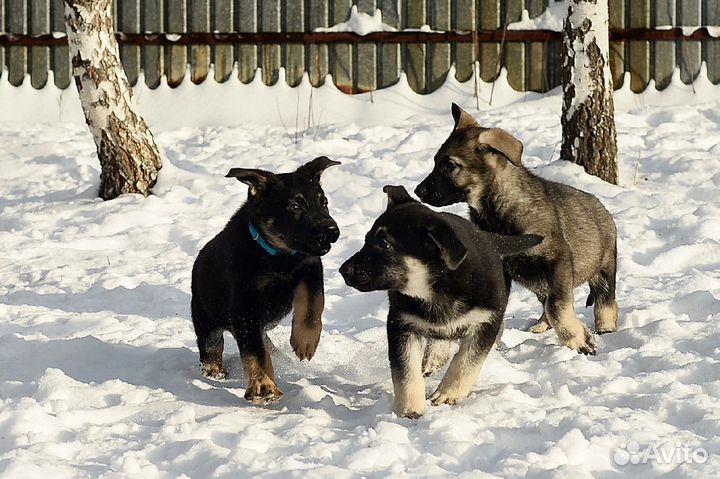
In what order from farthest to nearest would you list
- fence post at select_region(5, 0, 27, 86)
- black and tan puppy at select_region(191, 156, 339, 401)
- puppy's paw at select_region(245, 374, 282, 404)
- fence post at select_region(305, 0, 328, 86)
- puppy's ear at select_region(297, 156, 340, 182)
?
fence post at select_region(5, 0, 27, 86) → fence post at select_region(305, 0, 328, 86) → puppy's ear at select_region(297, 156, 340, 182) → black and tan puppy at select_region(191, 156, 339, 401) → puppy's paw at select_region(245, 374, 282, 404)

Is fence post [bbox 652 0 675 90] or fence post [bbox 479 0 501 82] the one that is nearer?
fence post [bbox 652 0 675 90]

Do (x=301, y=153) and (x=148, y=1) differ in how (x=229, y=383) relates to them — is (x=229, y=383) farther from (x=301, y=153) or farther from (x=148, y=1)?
(x=148, y=1)

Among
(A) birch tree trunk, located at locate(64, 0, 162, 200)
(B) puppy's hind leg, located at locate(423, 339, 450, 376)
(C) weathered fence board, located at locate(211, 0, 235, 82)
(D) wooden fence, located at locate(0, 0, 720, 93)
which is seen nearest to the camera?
(B) puppy's hind leg, located at locate(423, 339, 450, 376)

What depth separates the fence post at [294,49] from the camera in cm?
1187

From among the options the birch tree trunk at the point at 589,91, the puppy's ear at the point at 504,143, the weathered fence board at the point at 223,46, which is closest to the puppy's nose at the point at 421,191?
the puppy's ear at the point at 504,143

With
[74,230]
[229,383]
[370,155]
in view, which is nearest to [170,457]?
[229,383]

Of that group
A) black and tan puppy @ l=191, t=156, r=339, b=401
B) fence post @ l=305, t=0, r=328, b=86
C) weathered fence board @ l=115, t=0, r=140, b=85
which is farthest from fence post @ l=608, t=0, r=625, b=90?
black and tan puppy @ l=191, t=156, r=339, b=401

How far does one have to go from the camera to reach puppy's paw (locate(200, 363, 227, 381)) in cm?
537

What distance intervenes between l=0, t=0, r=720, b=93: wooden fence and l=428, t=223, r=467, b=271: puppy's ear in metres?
7.38

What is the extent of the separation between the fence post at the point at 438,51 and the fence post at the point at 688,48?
2.46 meters

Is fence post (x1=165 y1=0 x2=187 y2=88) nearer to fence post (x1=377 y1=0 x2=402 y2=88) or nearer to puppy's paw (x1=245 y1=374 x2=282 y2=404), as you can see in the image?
fence post (x1=377 y1=0 x2=402 y2=88)

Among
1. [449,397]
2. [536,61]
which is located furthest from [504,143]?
[536,61]

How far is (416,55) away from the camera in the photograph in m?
11.7

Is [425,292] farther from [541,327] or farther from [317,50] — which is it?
[317,50]
